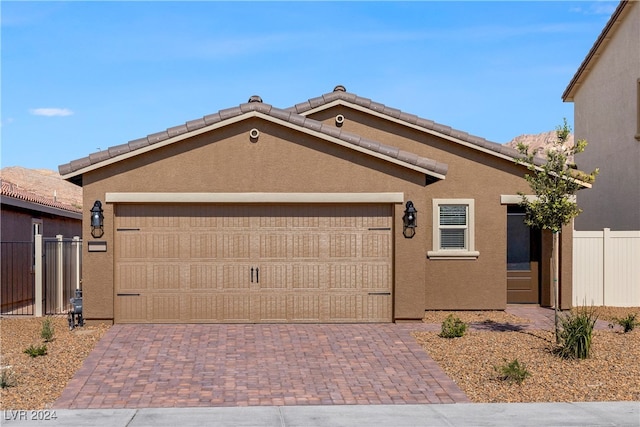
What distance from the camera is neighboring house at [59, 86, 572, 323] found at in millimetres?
15945

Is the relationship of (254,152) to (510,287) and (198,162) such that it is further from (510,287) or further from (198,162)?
(510,287)

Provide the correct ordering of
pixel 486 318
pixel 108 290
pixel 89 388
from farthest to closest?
1. pixel 486 318
2. pixel 108 290
3. pixel 89 388

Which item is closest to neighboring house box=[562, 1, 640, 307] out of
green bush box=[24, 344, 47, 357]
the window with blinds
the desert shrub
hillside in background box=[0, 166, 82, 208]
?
the window with blinds

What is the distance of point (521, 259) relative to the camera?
19359 millimetres

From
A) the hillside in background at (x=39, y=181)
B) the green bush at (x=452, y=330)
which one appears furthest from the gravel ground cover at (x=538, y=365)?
the hillside in background at (x=39, y=181)

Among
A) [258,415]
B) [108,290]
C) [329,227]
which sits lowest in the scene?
[258,415]

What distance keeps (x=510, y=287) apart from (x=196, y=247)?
804 cm

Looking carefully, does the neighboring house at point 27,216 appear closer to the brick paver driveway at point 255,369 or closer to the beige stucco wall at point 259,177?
the beige stucco wall at point 259,177

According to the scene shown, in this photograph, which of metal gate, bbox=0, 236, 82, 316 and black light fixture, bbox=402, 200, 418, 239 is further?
metal gate, bbox=0, 236, 82, 316

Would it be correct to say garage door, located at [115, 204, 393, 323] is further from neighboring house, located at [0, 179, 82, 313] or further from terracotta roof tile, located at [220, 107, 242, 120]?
neighboring house, located at [0, 179, 82, 313]

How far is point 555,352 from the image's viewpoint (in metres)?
13.4

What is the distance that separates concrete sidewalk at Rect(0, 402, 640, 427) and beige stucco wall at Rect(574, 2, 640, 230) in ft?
43.3

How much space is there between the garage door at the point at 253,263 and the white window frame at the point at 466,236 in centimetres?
258

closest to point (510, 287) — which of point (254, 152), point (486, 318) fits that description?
point (486, 318)
